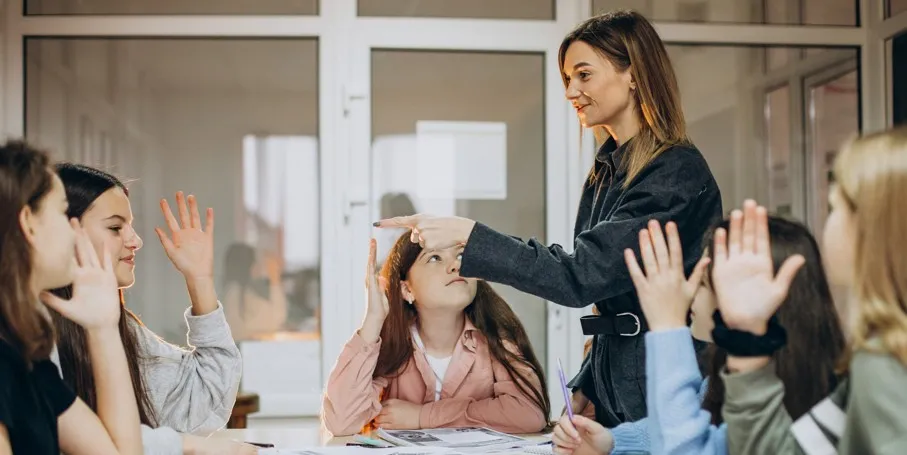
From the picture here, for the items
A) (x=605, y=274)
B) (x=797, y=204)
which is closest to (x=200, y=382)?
(x=605, y=274)

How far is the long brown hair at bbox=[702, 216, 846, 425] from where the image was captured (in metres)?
1.38

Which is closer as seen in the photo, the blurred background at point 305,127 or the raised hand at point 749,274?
the raised hand at point 749,274

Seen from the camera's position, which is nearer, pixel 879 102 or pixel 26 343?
pixel 26 343

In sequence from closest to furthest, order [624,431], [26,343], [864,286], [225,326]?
[864,286]
[26,343]
[624,431]
[225,326]

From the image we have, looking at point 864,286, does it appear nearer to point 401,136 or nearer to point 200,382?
Result: point 200,382

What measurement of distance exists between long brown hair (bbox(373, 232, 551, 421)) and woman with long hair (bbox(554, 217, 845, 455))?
1021mm

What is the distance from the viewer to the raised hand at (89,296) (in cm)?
145

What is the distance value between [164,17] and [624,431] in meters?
2.94

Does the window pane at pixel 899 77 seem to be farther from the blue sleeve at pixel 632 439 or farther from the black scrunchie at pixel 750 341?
the black scrunchie at pixel 750 341

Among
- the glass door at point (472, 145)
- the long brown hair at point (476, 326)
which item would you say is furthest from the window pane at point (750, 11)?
the long brown hair at point (476, 326)

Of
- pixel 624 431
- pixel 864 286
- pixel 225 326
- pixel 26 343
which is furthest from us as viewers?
pixel 225 326

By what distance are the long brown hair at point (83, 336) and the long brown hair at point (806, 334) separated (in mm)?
1080

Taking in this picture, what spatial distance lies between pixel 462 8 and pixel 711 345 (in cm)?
284

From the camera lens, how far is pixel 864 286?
3.96 ft
